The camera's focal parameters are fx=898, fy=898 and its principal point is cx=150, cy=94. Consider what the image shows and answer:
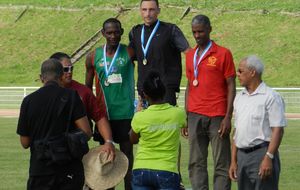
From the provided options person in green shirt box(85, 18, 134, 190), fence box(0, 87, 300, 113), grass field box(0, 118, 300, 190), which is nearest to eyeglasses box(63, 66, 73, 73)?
person in green shirt box(85, 18, 134, 190)

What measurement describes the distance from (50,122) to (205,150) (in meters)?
3.18

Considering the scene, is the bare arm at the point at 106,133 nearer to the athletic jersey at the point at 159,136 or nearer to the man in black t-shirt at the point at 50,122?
the athletic jersey at the point at 159,136

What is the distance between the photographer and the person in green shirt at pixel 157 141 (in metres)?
8.26

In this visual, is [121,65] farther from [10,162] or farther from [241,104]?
[10,162]

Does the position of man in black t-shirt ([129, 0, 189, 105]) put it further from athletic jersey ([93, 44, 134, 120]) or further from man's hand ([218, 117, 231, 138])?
man's hand ([218, 117, 231, 138])

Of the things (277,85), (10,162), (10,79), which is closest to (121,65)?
(10,162)

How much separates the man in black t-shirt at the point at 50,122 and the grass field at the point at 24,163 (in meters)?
4.92

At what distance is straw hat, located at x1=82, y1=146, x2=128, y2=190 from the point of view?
927 cm

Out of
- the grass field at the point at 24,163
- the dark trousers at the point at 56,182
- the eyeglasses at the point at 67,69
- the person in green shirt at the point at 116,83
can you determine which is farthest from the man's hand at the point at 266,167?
the grass field at the point at 24,163

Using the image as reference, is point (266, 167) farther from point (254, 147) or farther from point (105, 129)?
point (105, 129)

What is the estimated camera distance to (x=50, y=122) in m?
7.86

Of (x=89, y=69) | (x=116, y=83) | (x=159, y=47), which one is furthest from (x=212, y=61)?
(x=89, y=69)

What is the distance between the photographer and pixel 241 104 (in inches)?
346

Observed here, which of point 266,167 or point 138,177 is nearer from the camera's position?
point 138,177
